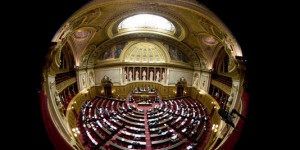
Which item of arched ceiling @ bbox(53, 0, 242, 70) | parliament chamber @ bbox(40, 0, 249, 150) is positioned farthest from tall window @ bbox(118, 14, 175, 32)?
arched ceiling @ bbox(53, 0, 242, 70)

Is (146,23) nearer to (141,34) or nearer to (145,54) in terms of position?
(141,34)

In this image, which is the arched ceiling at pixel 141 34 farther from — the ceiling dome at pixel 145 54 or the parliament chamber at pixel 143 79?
the ceiling dome at pixel 145 54

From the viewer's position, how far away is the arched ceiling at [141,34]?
6.04 meters

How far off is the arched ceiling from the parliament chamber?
0.18 feet

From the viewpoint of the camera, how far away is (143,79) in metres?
11.7

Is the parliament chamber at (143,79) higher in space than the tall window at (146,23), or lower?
lower

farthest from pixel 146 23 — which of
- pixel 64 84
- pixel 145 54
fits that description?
pixel 64 84

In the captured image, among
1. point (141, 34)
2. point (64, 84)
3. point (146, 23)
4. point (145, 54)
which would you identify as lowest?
point (64, 84)

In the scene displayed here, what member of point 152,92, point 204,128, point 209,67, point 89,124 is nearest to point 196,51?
point 209,67

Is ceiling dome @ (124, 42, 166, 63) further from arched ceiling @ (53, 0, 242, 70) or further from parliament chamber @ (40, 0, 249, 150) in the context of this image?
arched ceiling @ (53, 0, 242, 70)

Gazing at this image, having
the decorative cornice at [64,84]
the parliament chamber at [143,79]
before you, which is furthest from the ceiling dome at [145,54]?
the decorative cornice at [64,84]

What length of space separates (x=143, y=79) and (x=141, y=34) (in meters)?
3.56

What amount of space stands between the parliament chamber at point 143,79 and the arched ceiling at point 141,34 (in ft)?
0.18

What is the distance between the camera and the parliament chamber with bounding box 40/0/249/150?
226 inches
